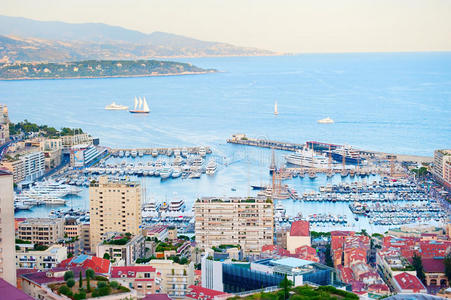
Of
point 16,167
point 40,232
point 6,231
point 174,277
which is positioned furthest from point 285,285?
point 16,167

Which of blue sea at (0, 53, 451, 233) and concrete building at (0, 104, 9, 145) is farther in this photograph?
concrete building at (0, 104, 9, 145)

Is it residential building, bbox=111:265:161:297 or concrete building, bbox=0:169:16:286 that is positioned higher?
concrete building, bbox=0:169:16:286

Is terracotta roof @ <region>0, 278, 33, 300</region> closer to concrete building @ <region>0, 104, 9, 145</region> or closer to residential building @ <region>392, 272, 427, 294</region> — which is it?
residential building @ <region>392, 272, 427, 294</region>

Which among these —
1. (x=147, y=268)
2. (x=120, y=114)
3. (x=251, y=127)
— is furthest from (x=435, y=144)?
(x=147, y=268)

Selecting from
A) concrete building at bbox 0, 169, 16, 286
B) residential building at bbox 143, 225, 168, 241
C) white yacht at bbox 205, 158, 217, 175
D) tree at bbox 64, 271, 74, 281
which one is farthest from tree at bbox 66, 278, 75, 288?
white yacht at bbox 205, 158, 217, 175

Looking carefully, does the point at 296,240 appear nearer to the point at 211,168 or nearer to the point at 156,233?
the point at 156,233

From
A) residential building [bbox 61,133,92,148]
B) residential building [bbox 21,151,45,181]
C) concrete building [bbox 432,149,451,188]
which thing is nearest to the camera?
concrete building [bbox 432,149,451,188]
